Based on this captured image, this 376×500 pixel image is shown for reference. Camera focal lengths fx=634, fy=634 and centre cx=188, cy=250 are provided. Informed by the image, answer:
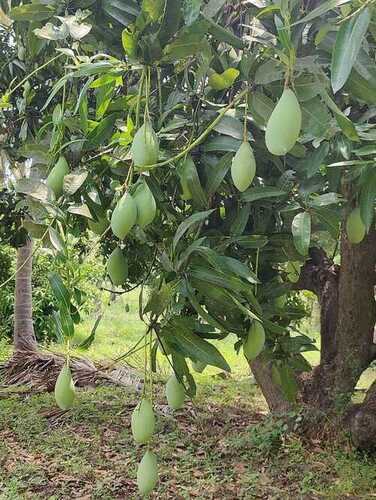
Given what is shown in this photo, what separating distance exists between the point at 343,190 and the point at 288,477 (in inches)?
67.6

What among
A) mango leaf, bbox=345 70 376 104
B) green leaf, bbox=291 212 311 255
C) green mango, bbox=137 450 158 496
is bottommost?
green mango, bbox=137 450 158 496

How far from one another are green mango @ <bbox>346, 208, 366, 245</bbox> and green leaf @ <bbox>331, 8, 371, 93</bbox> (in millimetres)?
438

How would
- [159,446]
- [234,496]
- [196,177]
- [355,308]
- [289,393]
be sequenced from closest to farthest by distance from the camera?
[196,177] < [289,393] < [234,496] < [355,308] < [159,446]

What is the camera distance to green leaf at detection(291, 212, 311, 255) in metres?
0.85

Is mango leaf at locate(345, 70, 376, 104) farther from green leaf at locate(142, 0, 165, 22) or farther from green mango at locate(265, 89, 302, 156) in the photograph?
green leaf at locate(142, 0, 165, 22)

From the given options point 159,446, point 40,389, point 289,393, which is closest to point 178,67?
point 289,393

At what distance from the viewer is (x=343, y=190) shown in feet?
3.58

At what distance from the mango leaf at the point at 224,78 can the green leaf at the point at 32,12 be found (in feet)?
0.89

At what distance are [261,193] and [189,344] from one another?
0.25 meters

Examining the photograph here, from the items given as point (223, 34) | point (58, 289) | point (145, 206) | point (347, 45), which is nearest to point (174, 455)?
point (58, 289)

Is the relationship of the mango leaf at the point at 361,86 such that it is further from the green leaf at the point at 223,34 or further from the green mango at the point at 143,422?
the green mango at the point at 143,422

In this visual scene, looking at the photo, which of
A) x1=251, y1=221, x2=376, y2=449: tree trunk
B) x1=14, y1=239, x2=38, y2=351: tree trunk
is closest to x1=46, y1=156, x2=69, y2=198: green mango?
x1=251, y1=221, x2=376, y2=449: tree trunk

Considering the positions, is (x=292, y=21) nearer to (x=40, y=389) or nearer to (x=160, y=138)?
(x=160, y=138)

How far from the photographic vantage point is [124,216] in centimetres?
78
